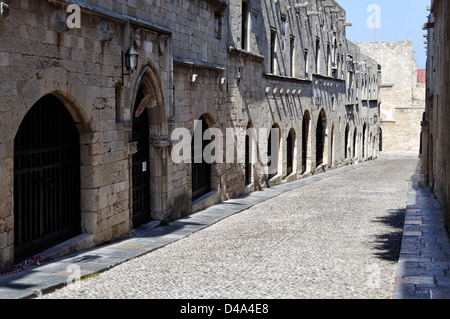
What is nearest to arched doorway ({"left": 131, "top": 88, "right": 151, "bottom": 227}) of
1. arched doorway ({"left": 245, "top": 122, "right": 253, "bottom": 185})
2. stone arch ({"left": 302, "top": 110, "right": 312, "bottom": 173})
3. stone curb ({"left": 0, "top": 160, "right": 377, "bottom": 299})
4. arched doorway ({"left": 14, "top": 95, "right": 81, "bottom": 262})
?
stone curb ({"left": 0, "top": 160, "right": 377, "bottom": 299})

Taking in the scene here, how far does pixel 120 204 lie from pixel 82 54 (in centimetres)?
276

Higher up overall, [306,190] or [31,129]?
[31,129]

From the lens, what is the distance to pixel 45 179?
8891 mm

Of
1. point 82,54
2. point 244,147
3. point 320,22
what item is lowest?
point 244,147

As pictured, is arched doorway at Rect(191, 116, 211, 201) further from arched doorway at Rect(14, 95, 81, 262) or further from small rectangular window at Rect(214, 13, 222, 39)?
arched doorway at Rect(14, 95, 81, 262)

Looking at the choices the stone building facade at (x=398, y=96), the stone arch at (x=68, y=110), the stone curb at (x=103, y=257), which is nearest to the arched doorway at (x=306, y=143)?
the stone curb at (x=103, y=257)

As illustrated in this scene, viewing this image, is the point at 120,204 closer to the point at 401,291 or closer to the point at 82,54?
the point at 82,54

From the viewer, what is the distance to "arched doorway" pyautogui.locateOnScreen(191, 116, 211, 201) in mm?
15000

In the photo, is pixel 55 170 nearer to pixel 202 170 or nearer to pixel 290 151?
pixel 202 170

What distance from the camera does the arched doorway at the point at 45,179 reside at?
8312 millimetres

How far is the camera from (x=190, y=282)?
7.80m

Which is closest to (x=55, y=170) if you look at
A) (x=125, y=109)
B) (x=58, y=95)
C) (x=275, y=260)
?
(x=58, y=95)
